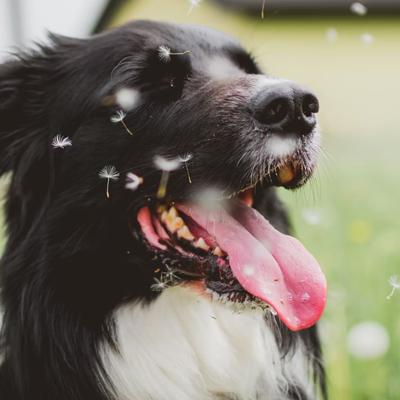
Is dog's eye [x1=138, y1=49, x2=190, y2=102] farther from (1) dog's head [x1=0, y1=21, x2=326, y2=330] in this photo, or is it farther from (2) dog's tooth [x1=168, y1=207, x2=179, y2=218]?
(2) dog's tooth [x1=168, y1=207, x2=179, y2=218]

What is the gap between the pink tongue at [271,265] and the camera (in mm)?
2070

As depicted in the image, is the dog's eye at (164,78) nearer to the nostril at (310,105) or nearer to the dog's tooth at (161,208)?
the dog's tooth at (161,208)

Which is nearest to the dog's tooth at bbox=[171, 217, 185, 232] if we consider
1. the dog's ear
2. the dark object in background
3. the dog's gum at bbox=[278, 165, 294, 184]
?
the dog's gum at bbox=[278, 165, 294, 184]

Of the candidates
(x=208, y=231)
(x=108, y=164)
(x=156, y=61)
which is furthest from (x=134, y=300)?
(x=156, y=61)

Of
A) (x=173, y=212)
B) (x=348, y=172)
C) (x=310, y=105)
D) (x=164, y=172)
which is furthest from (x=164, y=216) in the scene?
(x=348, y=172)

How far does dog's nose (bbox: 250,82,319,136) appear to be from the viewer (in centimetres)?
205

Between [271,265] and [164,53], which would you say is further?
[164,53]

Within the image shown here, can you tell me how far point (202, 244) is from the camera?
7.32 ft

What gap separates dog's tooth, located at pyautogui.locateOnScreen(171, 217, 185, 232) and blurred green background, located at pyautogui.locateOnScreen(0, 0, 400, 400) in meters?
0.59

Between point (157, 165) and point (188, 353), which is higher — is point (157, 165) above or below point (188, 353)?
above

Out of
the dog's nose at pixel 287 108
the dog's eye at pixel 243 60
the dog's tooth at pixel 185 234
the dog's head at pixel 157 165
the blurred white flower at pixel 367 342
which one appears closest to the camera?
the dog's nose at pixel 287 108

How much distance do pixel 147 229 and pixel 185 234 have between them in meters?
0.17

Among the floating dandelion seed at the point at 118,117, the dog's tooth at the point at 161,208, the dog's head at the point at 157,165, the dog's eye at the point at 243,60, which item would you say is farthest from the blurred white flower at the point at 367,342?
the floating dandelion seed at the point at 118,117

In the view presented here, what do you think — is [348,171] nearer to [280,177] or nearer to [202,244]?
[280,177]
